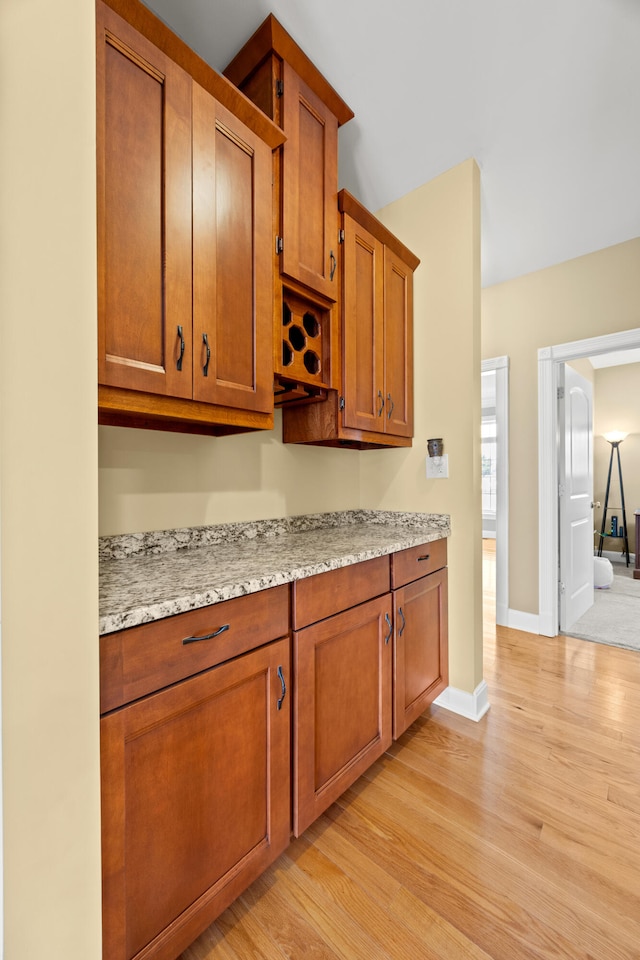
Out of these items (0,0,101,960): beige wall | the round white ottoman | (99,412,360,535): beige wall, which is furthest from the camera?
the round white ottoman

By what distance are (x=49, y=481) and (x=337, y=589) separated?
0.94m

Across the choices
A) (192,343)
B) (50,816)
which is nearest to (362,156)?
(192,343)

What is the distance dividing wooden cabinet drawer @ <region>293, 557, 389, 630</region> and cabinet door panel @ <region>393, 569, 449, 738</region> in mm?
173

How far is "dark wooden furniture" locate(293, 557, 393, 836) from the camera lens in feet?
3.98

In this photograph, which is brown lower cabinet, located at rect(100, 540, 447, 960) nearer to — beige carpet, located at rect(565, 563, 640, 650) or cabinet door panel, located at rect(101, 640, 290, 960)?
cabinet door panel, located at rect(101, 640, 290, 960)

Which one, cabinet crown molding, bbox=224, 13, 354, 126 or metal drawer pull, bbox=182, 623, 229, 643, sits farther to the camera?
cabinet crown molding, bbox=224, 13, 354, 126

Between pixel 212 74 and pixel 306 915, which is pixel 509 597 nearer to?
pixel 306 915

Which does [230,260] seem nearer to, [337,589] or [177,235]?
[177,235]

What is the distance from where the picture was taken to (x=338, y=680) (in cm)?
136

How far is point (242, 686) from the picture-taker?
1046 millimetres

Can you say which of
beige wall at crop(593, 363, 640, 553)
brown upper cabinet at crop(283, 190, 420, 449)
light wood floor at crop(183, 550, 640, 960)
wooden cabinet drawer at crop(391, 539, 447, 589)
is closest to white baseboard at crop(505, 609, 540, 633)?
light wood floor at crop(183, 550, 640, 960)

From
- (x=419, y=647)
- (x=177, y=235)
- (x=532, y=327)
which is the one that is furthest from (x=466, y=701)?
(x=532, y=327)

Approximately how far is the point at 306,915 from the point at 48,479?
1.34 m

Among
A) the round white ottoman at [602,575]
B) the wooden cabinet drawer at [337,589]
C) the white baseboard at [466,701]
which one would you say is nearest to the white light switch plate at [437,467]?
the wooden cabinet drawer at [337,589]
